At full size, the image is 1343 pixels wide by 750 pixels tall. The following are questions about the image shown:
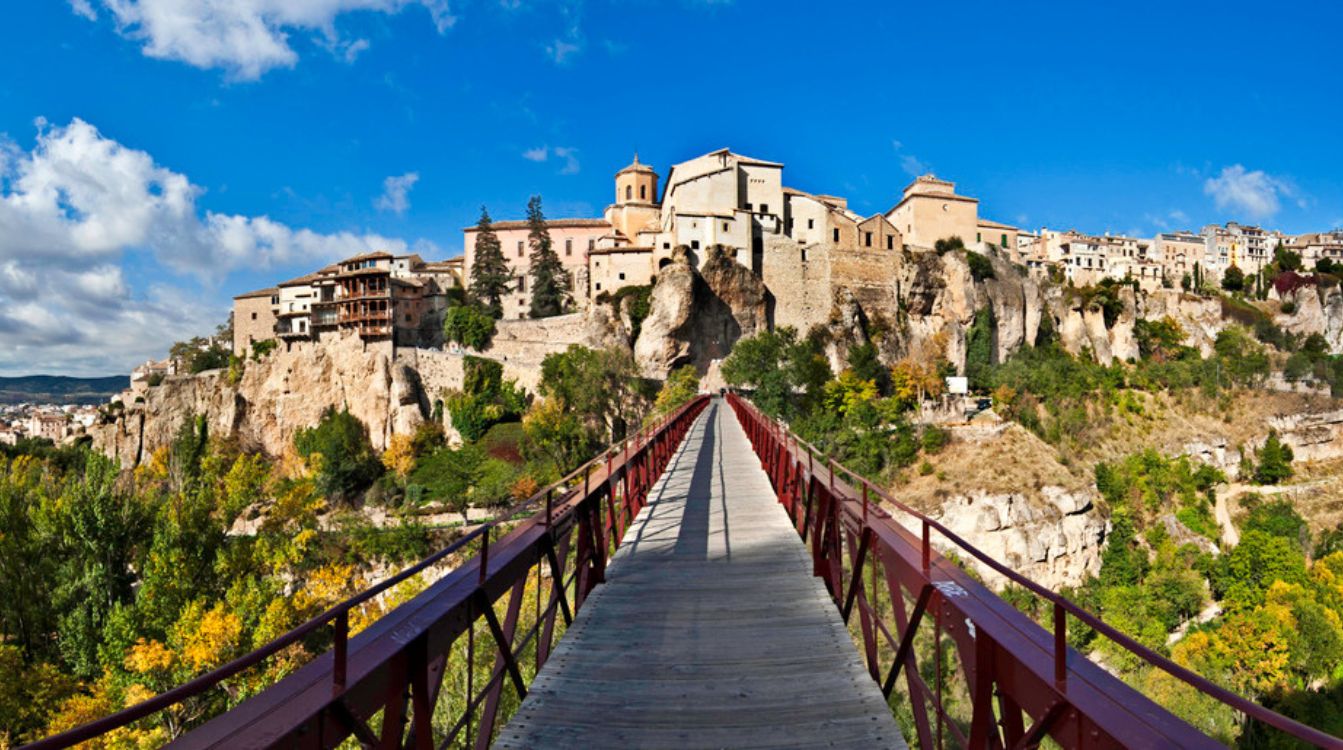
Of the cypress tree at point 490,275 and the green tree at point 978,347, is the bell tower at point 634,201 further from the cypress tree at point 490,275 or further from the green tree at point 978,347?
the green tree at point 978,347

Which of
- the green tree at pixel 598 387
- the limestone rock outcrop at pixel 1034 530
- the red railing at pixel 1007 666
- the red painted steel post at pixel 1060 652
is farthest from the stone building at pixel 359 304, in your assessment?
the red painted steel post at pixel 1060 652

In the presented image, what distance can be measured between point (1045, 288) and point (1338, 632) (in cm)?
3441

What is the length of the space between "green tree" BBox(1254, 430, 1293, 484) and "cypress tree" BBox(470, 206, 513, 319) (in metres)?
54.4

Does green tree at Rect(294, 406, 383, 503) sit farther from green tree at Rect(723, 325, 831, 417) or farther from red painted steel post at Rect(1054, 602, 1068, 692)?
red painted steel post at Rect(1054, 602, 1068, 692)

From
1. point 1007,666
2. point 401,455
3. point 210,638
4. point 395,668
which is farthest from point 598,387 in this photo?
point 1007,666

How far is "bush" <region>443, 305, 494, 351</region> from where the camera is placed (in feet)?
144

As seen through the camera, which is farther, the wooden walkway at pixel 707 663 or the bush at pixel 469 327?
the bush at pixel 469 327

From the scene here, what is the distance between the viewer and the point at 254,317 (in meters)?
51.1

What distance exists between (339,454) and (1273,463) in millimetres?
60286

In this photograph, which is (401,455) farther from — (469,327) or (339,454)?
(469,327)

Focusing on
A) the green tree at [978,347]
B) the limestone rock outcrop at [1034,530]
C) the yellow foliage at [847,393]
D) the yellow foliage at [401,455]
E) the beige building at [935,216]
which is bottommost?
the limestone rock outcrop at [1034,530]

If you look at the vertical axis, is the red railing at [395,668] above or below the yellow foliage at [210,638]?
above

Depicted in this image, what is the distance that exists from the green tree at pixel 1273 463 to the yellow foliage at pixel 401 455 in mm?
55294

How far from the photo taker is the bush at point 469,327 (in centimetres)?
4381
